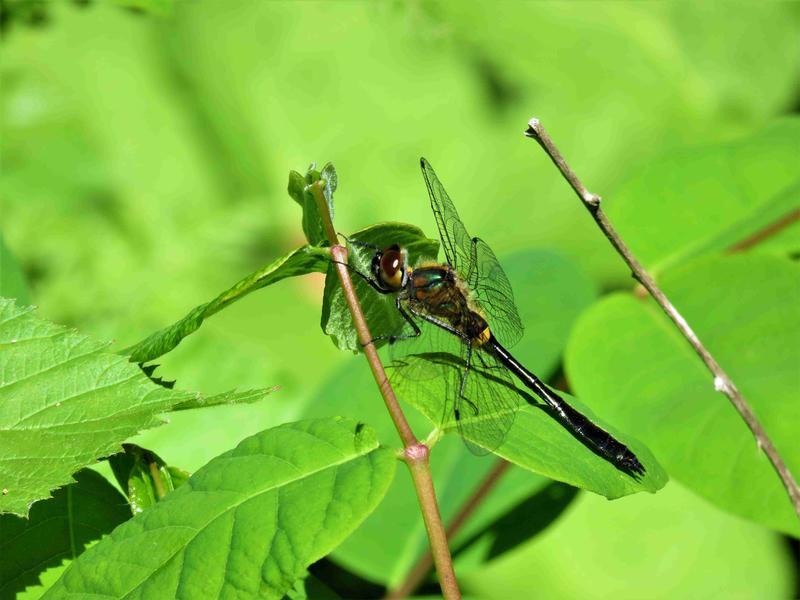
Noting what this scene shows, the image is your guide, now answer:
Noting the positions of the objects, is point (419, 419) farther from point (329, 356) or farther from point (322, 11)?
point (322, 11)

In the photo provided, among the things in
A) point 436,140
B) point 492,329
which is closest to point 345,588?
point 492,329

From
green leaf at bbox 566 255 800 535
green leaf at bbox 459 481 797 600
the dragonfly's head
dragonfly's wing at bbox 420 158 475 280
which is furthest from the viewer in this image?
green leaf at bbox 459 481 797 600

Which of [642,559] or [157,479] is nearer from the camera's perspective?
[157,479]

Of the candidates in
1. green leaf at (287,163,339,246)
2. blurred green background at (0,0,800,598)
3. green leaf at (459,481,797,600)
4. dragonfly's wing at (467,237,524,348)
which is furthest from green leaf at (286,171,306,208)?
green leaf at (459,481,797,600)

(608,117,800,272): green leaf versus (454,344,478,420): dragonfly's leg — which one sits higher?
(608,117,800,272): green leaf

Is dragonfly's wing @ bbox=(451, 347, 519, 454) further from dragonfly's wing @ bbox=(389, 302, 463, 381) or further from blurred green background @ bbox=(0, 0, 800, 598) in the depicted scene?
blurred green background @ bbox=(0, 0, 800, 598)

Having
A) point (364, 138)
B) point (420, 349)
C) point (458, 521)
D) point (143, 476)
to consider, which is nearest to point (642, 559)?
point (458, 521)

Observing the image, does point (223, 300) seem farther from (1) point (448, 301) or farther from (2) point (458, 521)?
(2) point (458, 521)
